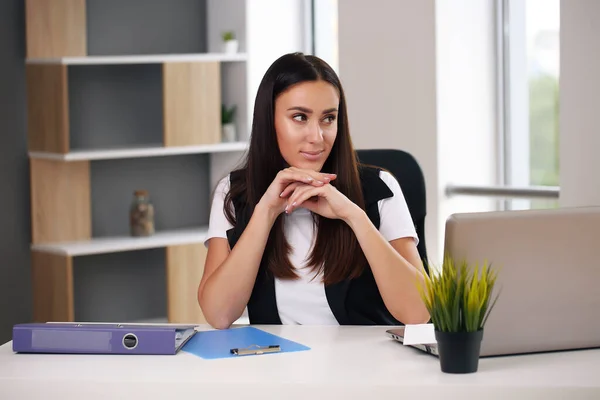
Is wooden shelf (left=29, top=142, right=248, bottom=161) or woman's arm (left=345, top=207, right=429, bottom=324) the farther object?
wooden shelf (left=29, top=142, right=248, bottom=161)

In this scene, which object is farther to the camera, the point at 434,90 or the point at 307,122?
the point at 434,90

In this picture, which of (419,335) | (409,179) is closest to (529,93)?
(409,179)

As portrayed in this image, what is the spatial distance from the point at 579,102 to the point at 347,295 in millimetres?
1503

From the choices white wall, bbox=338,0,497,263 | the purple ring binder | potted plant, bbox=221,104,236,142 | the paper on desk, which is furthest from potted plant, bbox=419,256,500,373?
potted plant, bbox=221,104,236,142

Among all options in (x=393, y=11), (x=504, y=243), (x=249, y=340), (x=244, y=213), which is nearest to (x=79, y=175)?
(x=393, y=11)

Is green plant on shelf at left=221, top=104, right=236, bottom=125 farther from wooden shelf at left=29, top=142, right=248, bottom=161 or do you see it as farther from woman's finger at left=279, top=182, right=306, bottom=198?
woman's finger at left=279, top=182, right=306, bottom=198

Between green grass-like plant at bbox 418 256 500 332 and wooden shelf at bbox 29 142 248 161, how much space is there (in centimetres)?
300

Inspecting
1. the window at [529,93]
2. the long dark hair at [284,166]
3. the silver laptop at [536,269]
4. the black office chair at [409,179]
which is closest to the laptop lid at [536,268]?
the silver laptop at [536,269]

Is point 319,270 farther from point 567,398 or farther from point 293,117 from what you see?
point 567,398

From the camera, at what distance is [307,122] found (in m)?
2.45

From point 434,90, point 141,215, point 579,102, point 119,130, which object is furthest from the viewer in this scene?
point 119,130

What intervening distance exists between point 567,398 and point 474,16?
292 centimetres

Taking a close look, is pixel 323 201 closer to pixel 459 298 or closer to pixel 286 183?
pixel 286 183

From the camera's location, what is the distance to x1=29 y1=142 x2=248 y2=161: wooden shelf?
448 centimetres
